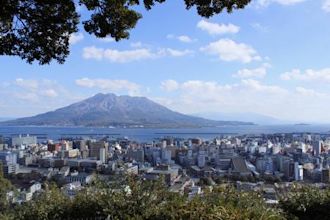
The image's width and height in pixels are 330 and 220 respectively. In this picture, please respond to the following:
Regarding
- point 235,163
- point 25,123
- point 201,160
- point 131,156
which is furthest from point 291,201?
point 25,123

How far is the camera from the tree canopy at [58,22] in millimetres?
3898

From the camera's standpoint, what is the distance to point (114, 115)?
14688 cm

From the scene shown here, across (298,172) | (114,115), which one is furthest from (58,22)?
(114,115)

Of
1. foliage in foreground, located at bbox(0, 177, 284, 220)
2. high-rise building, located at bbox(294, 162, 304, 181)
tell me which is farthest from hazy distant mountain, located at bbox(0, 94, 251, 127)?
foliage in foreground, located at bbox(0, 177, 284, 220)

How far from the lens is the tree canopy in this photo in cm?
390

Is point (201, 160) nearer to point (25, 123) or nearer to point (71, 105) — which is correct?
point (25, 123)

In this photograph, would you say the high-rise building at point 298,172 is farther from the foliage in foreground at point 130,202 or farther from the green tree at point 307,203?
the foliage in foreground at point 130,202

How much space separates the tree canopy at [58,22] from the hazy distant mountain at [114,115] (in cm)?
12270

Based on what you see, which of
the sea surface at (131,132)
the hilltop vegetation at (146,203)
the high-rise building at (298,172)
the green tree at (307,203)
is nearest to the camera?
the hilltop vegetation at (146,203)

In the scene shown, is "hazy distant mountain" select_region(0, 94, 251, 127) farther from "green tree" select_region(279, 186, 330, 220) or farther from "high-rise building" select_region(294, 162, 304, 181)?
"green tree" select_region(279, 186, 330, 220)

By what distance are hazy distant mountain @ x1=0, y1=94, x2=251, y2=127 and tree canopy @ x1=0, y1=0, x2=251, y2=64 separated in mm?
122696

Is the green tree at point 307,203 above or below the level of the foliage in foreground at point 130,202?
below

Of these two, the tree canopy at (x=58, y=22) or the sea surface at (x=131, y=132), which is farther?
the sea surface at (x=131, y=132)

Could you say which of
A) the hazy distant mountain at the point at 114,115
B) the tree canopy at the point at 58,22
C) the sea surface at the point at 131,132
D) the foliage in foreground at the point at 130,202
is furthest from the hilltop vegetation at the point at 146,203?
the hazy distant mountain at the point at 114,115
